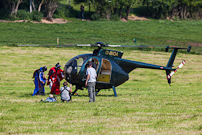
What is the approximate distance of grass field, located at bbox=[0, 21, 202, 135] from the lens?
10.7 meters

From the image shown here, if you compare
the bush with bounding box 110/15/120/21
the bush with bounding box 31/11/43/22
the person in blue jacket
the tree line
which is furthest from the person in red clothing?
the bush with bounding box 110/15/120/21

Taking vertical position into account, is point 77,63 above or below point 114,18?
above

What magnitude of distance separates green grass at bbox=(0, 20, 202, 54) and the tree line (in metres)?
9.73

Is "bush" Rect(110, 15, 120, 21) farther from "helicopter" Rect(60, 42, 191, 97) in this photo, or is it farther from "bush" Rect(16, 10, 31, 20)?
"helicopter" Rect(60, 42, 191, 97)

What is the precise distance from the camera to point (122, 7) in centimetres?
9406

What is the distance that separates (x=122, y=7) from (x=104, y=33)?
98.3 ft

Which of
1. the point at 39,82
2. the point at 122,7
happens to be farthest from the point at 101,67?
the point at 122,7

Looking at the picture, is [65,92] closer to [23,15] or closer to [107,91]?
[107,91]

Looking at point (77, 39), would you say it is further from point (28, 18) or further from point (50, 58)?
point (28, 18)

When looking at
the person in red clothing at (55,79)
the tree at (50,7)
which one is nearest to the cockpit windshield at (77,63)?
the person in red clothing at (55,79)

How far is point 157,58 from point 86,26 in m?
31.9

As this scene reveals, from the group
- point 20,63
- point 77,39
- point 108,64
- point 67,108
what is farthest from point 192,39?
point 67,108

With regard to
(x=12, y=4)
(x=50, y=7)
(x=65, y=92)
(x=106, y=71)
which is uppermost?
(x=106, y=71)

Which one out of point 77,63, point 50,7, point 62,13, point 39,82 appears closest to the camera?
point 77,63
